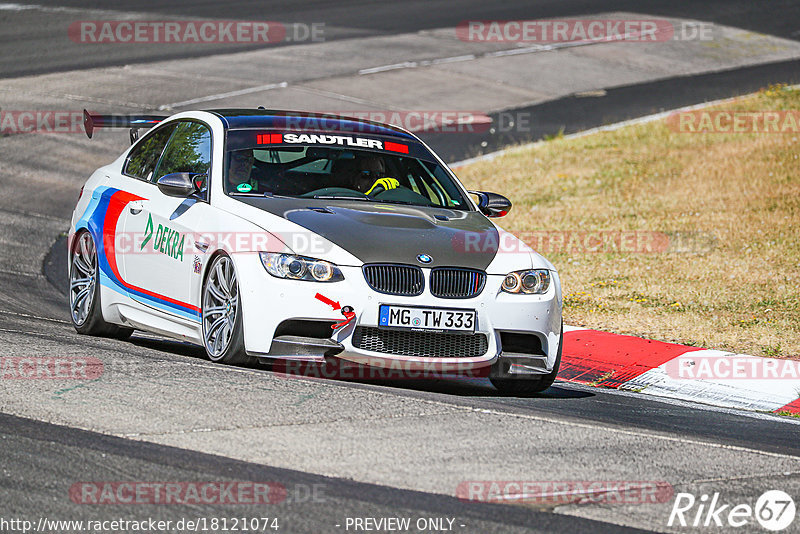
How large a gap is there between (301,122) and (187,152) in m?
0.80

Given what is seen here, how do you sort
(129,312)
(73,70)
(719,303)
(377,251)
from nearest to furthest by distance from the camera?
(377,251) < (129,312) < (719,303) < (73,70)

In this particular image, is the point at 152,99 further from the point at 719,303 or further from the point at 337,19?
the point at 719,303

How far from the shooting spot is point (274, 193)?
26.9 ft

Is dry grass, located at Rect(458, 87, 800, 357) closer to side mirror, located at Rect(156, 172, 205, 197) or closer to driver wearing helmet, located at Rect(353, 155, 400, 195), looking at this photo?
driver wearing helmet, located at Rect(353, 155, 400, 195)

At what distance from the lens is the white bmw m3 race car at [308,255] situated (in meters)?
7.27

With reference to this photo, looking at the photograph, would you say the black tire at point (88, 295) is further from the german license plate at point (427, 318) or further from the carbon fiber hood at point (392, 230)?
the german license plate at point (427, 318)

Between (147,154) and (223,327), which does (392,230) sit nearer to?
(223,327)

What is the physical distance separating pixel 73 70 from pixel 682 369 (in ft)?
52.7

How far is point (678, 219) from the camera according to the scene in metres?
15.1

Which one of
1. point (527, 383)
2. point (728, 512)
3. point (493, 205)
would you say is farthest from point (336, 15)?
point (728, 512)

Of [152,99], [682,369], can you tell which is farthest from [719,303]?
[152,99]

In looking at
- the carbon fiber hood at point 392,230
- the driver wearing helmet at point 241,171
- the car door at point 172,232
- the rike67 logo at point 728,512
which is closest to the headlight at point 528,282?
the carbon fiber hood at point 392,230

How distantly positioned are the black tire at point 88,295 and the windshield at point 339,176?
5.16ft

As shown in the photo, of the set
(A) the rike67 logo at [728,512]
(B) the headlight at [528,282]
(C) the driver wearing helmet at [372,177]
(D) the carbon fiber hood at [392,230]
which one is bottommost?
(A) the rike67 logo at [728,512]
